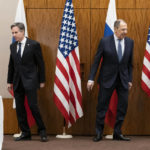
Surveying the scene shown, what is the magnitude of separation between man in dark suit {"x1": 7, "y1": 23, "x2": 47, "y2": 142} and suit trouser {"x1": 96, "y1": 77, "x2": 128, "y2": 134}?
81cm

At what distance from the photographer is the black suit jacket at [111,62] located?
17.1 ft

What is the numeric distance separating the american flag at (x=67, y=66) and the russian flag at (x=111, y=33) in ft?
1.39

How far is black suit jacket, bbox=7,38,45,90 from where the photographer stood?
5.23 m

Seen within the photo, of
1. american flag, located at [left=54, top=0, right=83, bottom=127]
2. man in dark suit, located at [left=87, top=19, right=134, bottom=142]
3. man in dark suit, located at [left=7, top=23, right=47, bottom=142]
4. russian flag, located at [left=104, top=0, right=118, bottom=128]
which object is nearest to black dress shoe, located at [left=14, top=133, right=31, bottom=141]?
man in dark suit, located at [left=7, top=23, right=47, bottom=142]

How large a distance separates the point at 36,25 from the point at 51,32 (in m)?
0.25

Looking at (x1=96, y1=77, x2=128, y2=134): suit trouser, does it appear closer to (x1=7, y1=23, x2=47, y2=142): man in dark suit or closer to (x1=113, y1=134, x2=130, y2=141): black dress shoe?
(x1=113, y1=134, x2=130, y2=141): black dress shoe

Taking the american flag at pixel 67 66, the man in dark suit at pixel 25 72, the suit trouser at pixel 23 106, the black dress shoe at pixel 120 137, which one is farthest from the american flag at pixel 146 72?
the suit trouser at pixel 23 106

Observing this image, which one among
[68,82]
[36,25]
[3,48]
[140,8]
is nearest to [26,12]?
[36,25]

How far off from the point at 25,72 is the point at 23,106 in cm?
50

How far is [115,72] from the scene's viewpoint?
17.2ft

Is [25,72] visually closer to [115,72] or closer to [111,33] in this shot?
[115,72]

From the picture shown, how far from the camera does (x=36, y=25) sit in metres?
5.77

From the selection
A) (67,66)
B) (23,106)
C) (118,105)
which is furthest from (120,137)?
(23,106)

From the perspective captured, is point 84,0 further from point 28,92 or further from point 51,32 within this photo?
point 28,92
